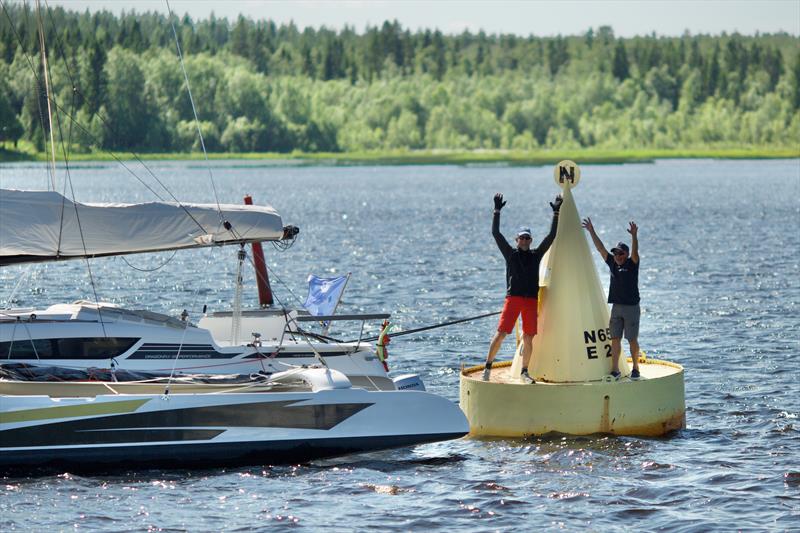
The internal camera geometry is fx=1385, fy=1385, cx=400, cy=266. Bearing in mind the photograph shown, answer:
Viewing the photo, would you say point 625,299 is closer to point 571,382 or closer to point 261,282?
point 571,382

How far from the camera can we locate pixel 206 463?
16500 mm

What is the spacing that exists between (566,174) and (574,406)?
2.97 meters

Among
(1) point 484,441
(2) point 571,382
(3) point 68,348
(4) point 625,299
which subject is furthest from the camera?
(3) point 68,348

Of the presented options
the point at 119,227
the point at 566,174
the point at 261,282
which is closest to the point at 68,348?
the point at 119,227

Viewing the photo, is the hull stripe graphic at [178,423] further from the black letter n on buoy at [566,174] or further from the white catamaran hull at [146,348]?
the black letter n on buoy at [566,174]

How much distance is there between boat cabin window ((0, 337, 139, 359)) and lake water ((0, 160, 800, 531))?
3.01 meters

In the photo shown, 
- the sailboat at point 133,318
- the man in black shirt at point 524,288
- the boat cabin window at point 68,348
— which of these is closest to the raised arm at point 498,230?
the man in black shirt at point 524,288

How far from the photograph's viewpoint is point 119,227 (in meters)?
18.7

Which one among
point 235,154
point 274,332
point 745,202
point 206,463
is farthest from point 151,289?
point 235,154

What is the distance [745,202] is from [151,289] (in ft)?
210

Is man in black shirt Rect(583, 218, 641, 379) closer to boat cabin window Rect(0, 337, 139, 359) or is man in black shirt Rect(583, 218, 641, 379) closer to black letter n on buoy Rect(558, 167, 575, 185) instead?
black letter n on buoy Rect(558, 167, 575, 185)

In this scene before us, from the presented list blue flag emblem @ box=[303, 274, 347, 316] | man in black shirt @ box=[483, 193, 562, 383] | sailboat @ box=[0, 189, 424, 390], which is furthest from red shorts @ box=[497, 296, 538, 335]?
blue flag emblem @ box=[303, 274, 347, 316]

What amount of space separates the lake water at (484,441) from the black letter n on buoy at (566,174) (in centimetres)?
330

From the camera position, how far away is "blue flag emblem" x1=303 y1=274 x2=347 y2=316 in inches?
830
